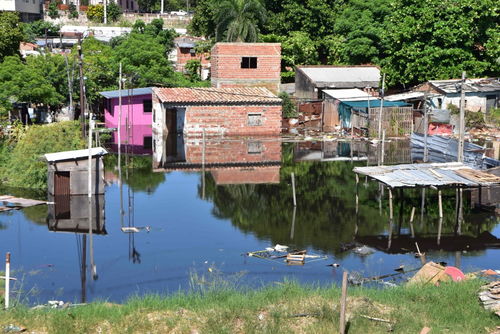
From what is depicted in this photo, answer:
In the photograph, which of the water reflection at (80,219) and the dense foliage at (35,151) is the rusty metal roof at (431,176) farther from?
the dense foliage at (35,151)

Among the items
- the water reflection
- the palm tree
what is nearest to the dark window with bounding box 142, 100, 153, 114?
the palm tree

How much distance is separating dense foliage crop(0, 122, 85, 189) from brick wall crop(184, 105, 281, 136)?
46.1 ft

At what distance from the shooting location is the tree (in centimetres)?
5418

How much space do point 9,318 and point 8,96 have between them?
28.5 meters

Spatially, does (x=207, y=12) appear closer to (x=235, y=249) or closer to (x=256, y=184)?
(x=256, y=184)

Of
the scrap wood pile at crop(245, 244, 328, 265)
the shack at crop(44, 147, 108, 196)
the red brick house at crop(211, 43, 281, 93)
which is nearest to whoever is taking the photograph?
the scrap wood pile at crop(245, 244, 328, 265)

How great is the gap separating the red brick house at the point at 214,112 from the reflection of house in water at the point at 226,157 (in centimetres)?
135

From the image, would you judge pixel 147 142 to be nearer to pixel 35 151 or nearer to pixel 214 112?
pixel 214 112

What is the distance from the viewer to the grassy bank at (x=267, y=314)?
1375 cm

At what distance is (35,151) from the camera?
28.5m

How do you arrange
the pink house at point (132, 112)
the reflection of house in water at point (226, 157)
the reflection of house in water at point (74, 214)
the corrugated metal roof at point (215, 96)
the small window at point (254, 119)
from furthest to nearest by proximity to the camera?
the pink house at point (132, 112), the small window at point (254, 119), the corrugated metal roof at point (215, 96), the reflection of house in water at point (226, 157), the reflection of house in water at point (74, 214)

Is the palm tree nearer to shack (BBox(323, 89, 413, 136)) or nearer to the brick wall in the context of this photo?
shack (BBox(323, 89, 413, 136))

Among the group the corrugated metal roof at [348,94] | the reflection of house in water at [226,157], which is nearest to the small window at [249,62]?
the corrugated metal roof at [348,94]

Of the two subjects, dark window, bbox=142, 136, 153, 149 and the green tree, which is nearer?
dark window, bbox=142, 136, 153, 149
